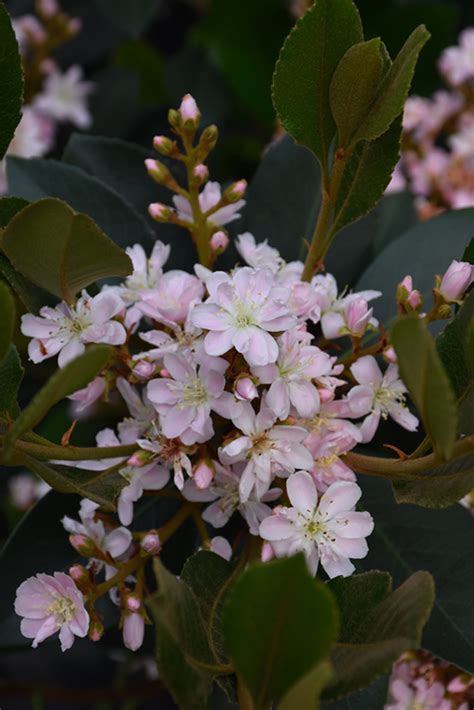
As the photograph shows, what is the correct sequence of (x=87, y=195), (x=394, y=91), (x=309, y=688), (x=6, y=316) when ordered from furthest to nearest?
(x=87, y=195)
(x=394, y=91)
(x=6, y=316)
(x=309, y=688)

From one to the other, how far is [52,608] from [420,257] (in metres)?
0.50

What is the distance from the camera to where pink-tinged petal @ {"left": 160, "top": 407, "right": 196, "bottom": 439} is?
69 centimetres

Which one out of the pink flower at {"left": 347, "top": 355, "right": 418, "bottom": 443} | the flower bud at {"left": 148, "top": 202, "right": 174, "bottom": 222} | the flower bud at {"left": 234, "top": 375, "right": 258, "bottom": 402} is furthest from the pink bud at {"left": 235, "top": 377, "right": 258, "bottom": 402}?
the flower bud at {"left": 148, "top": 202, "right": 174, "bottom": 222}

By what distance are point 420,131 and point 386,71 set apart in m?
0.92

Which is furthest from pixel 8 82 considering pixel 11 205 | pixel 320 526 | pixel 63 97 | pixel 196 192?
pixel 63 97

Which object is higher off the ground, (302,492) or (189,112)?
→ (189,112)

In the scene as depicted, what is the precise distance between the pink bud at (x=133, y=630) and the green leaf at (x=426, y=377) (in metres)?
0.30

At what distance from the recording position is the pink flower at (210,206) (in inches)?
33.3

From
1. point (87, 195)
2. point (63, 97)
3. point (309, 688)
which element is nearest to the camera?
point (309, 688)

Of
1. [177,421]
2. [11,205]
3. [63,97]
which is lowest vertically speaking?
[63,97]

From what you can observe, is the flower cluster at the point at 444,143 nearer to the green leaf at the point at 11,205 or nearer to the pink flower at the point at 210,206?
the pink flower at the point at 210,206

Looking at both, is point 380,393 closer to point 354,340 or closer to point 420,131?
point 354,340

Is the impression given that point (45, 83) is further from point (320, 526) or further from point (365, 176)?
point (320, 526)

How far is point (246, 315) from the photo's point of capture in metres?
0.66
